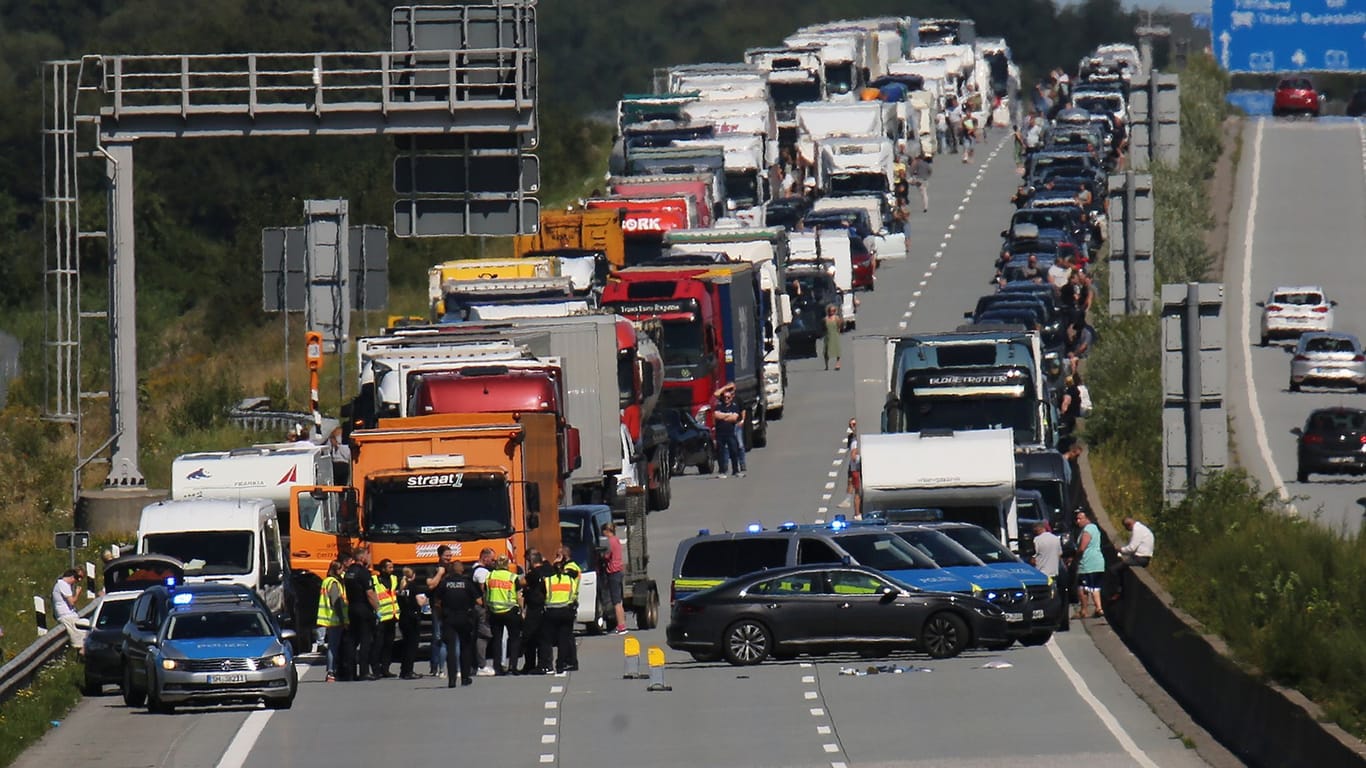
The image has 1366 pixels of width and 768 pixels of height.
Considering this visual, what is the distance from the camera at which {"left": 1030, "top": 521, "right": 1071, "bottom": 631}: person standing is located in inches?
1209

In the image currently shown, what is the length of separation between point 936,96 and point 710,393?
62.3m

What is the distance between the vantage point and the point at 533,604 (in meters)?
27.6

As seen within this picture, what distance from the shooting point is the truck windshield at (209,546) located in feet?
105

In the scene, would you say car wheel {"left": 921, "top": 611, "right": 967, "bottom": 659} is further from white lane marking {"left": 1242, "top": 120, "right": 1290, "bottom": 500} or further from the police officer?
white lane marking {"left": 1242, "top": 120, "right": 1290, "bottom": 500}

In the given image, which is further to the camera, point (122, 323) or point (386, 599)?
point (122, 323)

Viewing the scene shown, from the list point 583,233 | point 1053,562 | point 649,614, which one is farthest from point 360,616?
point 583,233

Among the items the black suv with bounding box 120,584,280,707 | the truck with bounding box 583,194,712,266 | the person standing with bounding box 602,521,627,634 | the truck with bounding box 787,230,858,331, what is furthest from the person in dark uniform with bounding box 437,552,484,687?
the truck with bounding box 583,194,712,266

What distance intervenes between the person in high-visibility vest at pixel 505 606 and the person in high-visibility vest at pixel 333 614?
1530 millimetres

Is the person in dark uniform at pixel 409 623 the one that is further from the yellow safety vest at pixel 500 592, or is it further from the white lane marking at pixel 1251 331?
the white lane marking at pixel 1251 331

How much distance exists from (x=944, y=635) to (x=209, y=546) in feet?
31.3

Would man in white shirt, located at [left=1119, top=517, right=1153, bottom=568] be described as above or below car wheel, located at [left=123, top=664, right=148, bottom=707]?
above

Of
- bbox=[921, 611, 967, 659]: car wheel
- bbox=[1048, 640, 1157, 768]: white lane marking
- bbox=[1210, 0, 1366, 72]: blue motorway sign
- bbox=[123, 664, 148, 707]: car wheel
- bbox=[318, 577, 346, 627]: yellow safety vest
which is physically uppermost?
bbox=[1210, 0, 1366, 72]: blue motorway sign

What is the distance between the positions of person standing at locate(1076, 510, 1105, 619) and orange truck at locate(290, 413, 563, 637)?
21.1ft

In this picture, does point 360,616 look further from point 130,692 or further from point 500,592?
point 130,692
